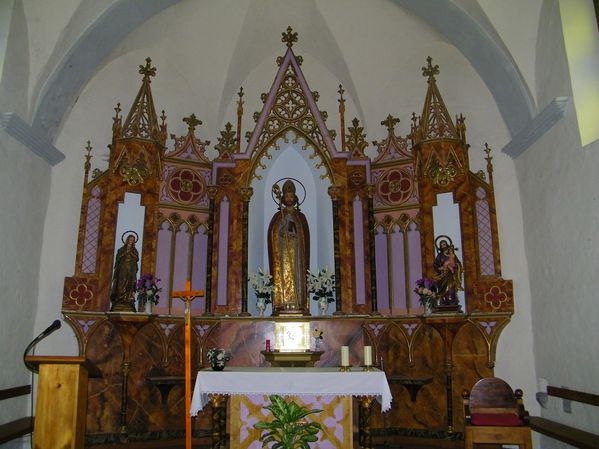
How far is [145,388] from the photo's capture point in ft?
28.5

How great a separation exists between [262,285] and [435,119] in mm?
4304

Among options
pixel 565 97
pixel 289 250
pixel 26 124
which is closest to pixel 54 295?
pixel 26 124

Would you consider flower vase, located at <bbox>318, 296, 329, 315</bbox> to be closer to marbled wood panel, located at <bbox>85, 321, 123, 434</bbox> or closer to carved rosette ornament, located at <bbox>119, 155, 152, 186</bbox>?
marbled wood panel, located at <bbox>85, 321, 123, 434</bbox>

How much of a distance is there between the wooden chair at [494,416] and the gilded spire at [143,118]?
6717 mm

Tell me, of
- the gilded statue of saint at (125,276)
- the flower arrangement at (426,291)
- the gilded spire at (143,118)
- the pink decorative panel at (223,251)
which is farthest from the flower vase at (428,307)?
the gilded spire at (143,118)

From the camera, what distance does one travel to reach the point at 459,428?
8.40 metres

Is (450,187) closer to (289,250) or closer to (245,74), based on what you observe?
(289,250)

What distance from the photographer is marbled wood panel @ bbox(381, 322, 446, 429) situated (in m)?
8.68

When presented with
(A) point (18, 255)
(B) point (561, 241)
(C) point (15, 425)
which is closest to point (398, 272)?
(B) point (561, 241)

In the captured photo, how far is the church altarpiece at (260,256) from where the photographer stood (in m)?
8.59

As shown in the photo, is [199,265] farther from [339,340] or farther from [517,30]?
[517,30]

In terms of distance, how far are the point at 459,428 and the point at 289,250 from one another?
13.1 ft

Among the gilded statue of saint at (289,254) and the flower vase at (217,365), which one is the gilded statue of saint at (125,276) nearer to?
the flower vase at (217,365)

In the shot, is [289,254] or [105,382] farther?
[289,254]
